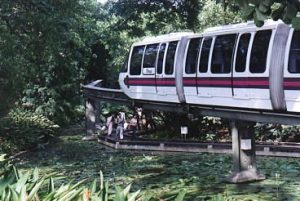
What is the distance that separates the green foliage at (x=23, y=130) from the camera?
22109mm

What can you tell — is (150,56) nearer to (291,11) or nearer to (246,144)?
(246,144)

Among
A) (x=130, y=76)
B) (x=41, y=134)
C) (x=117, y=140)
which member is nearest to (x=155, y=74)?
(x=130, y=76)

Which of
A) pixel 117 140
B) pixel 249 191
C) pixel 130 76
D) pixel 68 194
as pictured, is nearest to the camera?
pixel 68 194

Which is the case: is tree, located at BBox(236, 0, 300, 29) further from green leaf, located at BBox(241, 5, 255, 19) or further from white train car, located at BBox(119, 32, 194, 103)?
white train car, located at BBox(119, 32, 194, 103)

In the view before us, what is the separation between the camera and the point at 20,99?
3253cm

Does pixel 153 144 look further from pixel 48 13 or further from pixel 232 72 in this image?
pixel 232 72

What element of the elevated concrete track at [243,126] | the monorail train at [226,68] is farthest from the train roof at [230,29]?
the elevated concrete track at [243,126]

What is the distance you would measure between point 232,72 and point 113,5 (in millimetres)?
9891

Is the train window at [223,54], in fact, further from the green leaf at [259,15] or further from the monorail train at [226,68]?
the green leaf at [259,15]

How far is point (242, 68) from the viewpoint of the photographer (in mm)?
12680

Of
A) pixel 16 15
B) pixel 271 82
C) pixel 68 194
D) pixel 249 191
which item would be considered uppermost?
pixel 16 15

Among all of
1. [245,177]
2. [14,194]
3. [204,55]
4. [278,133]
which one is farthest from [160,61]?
[14,194]

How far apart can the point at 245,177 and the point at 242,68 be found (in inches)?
132

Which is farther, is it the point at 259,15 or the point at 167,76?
the point at 167,76
